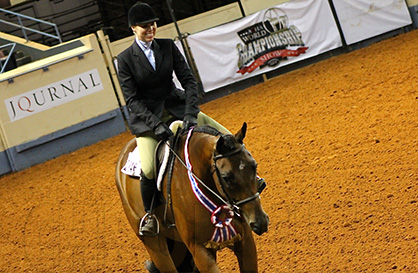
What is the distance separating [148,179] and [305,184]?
11.6 ft

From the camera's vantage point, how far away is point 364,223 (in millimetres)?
6875

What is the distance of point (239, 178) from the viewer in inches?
186

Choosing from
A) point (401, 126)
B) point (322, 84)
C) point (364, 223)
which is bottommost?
point (364, 223)

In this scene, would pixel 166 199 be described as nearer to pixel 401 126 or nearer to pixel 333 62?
pixel 401 126

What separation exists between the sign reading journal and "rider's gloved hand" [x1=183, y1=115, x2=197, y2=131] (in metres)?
10.3

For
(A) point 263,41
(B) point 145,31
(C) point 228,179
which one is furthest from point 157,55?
(A) point 263,41

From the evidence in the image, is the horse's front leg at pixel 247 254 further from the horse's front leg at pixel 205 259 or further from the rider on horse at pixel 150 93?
the rider on horse at pixel 150 93

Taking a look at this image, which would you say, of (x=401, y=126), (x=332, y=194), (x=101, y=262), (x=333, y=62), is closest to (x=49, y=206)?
(x=101, y=262)

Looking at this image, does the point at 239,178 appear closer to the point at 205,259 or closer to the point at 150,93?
the point at 205,259

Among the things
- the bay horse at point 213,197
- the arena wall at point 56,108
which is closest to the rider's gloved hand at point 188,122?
the bay horse at point 213,197

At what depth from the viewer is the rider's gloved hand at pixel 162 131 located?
218 inches

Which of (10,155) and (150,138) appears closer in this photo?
(150,138)

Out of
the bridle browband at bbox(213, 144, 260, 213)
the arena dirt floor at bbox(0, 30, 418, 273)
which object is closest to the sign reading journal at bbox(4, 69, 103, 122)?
the arena dirt floor at bbox(0, 30, 418, 273)

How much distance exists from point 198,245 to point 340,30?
12.4 metres
